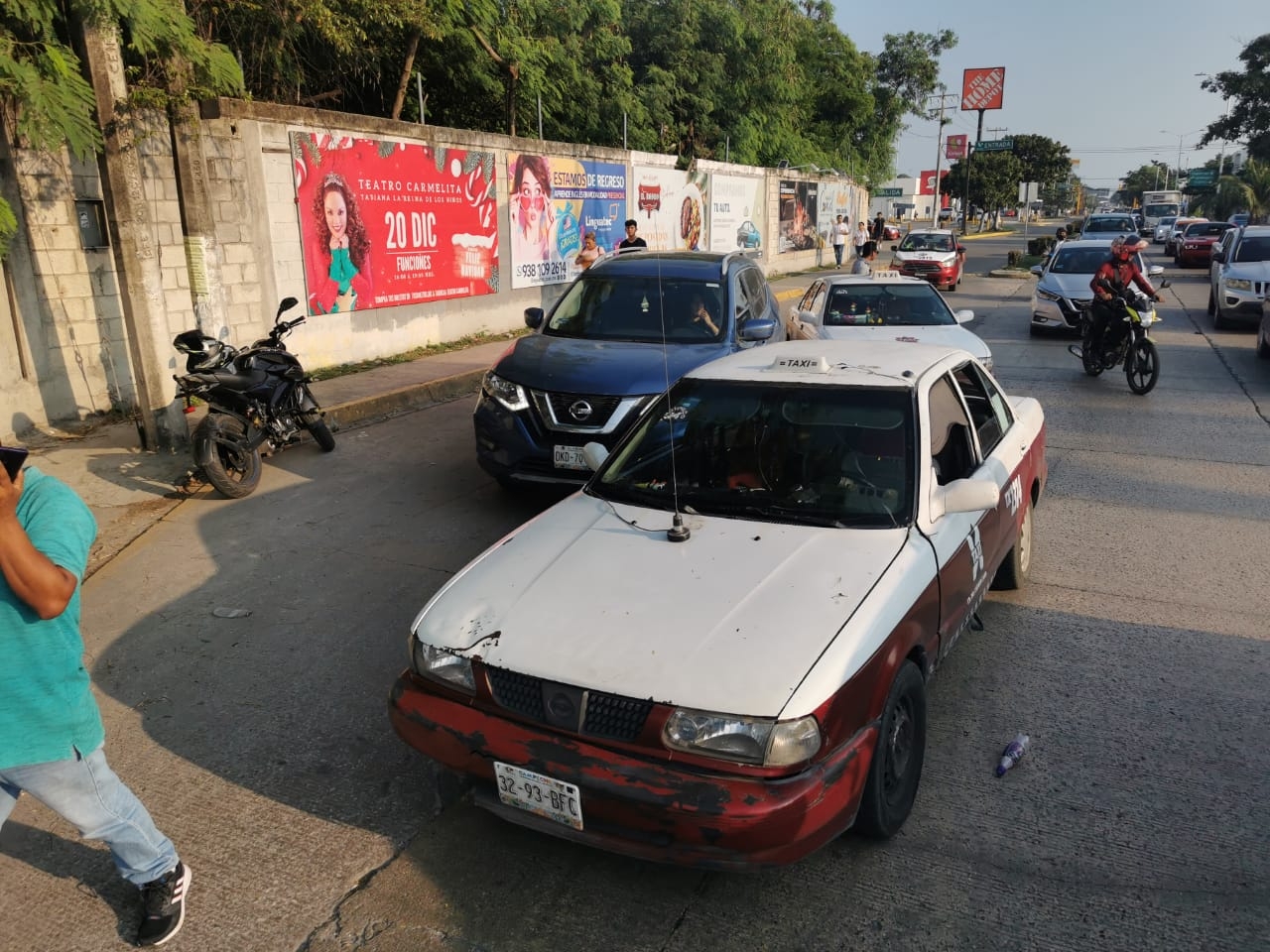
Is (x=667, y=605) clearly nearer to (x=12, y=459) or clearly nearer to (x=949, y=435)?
(x=949, y=435)

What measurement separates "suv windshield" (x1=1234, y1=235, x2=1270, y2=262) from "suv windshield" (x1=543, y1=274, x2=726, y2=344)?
14.1 m

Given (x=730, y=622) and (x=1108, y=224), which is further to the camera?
(x=1108, y=224)

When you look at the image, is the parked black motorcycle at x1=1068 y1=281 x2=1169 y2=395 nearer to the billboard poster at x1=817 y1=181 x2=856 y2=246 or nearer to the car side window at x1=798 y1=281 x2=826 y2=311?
the car side window at x1=798 y1=281 x2=826 y2=311

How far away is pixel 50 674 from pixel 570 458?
407 centimetres

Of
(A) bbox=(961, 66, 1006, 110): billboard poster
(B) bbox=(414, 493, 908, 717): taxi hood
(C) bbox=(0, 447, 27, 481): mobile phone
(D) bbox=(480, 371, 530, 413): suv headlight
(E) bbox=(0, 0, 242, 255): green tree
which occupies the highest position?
(A) bbox=(961, 66, 1006, 110): billboard poster

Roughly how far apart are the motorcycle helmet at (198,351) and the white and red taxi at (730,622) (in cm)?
436

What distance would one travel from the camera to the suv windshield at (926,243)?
83.2 feet

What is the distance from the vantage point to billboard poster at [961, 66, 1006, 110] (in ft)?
186

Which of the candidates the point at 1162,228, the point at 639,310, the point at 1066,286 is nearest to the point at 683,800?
the point at 639,310

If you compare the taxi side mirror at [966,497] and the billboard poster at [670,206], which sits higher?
the billboard poster at [670,206]

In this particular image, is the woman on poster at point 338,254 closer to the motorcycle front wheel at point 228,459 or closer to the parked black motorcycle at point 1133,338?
the motorcycle front wheel at point 228,459

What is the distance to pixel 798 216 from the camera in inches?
1214

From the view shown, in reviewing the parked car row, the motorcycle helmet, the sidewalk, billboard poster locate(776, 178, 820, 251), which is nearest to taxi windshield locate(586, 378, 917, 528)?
the parked car row

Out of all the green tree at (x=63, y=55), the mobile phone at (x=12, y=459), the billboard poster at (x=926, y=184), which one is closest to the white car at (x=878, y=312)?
the green tree at (x=63, y=55)
